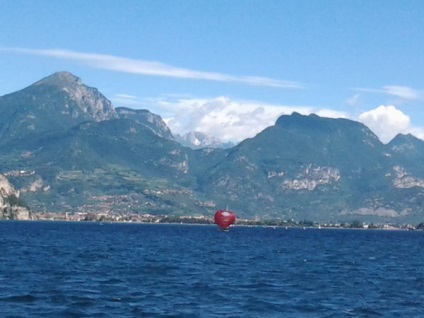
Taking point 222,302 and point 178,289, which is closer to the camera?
point 222,302

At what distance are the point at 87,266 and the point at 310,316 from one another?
56.5m

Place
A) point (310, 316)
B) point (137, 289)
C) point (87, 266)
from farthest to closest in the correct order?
point (87, 266), point (137, 289), point (310, 316)

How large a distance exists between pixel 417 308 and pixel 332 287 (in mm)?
19782

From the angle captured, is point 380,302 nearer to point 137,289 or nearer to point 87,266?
point 137,289

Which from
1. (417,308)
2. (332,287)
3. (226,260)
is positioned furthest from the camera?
(226,260)

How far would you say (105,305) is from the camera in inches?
3428

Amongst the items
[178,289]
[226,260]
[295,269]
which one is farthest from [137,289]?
[226,260]

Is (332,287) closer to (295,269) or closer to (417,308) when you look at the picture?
(417,308)

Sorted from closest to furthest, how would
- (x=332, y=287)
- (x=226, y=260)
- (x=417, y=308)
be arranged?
(x=417, y=308) → (x=332, y=287) → (x=226, y=260)

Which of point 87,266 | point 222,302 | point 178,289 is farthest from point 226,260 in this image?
point 222,302

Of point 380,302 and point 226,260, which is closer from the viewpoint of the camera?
point 380,302

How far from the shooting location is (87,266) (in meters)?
133

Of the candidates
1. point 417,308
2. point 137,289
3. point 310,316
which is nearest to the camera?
point 310,316

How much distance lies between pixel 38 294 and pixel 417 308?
39007 mm
